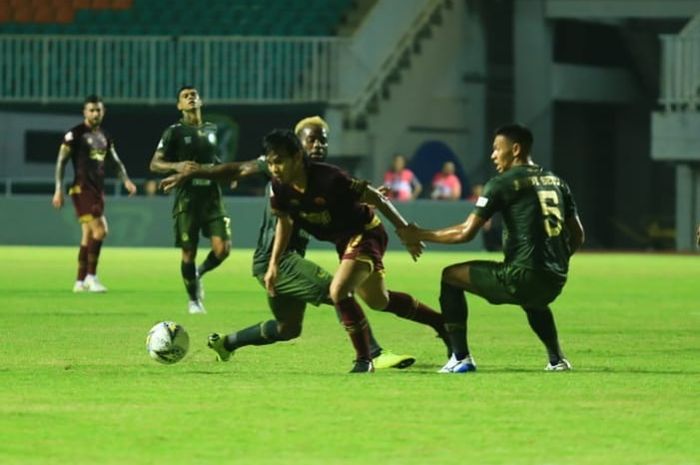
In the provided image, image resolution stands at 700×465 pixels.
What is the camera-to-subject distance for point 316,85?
36.1m

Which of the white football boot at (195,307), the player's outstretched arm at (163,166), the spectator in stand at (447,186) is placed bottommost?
the spectator in stand at (447,186)

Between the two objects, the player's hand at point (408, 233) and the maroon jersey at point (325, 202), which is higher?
the maroon jersey at point (325, 202)

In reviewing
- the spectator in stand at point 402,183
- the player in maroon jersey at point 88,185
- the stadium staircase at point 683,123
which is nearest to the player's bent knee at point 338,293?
the player in maroon jersey at point 88,185

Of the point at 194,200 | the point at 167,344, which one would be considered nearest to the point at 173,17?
the point at 194,200

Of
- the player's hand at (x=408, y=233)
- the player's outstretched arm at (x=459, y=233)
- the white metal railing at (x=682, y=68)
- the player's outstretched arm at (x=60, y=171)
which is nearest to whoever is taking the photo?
the player's outstretched arm at (x=459, y=233)

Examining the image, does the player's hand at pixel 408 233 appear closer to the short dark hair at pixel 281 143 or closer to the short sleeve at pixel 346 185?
the short sleeve at pixel 346 185

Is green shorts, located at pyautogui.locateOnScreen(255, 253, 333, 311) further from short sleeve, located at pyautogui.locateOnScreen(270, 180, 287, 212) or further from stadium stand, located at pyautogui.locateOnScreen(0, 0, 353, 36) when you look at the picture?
stadium stand, located at pyautogui.locateOnScreen(0, 0, 353, 36)

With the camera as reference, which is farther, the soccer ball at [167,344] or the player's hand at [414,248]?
the soccer ball at [167,344]

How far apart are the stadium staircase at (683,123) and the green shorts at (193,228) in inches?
728

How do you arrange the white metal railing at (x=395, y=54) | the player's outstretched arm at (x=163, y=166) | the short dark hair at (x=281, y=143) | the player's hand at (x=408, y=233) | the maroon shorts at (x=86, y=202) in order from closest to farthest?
the short dark hair at (x=281, y=143)
the player's hand at (x=408, y=233)
the player's outstretched arm at (x=163, y=166)
the maroon shorts at (x=86, y=202)
the white metal railing at (x=395, y=54)

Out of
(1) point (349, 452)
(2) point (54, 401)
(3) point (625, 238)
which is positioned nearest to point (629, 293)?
(2) point (54, 401)

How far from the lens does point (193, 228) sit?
1789 centimetres

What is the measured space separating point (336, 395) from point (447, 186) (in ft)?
85.5

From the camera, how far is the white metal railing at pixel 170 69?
36.2 meters
